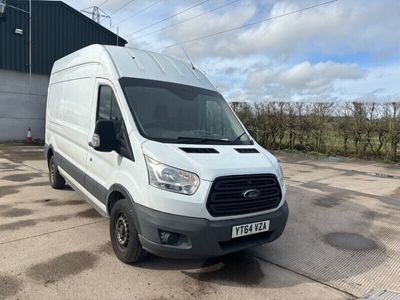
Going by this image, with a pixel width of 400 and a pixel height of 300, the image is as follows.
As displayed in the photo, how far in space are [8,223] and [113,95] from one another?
8.45 feet

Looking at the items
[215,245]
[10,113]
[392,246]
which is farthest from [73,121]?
[10,113]

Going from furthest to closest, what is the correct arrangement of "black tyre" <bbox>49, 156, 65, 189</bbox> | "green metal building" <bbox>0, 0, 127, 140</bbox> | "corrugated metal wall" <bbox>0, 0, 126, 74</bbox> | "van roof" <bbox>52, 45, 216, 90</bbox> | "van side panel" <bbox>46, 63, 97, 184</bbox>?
1. "green metal building" <bbox>0, 0, 127, 140</bbox>
2. "corrugated metal wall" <bbox>0, 0, 126, 74</bbox>
3. "black tyre" <bbox>49, 156, 65, 189</bbox>
4. "van side panel" <bbox>46, 63, 97, 184</bbox>
5. "van roof" <bbox>52, 45, 216, 90</bbox>

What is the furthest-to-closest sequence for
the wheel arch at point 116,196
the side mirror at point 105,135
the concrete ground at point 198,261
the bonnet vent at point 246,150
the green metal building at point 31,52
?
the green metal building at point 31,52
the bonnet vent at point 246,150
the side mirror at point 105,135
the wheel arch at point 116,196
the concrete ground at point 198,261

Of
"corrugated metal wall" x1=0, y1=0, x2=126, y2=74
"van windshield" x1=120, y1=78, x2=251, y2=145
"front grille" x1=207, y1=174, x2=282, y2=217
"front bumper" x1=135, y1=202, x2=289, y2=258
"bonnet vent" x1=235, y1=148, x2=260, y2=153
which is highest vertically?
"corrugated metal wall" x1=0, y1=0, x2=126, y2=74

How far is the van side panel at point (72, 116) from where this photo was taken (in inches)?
202

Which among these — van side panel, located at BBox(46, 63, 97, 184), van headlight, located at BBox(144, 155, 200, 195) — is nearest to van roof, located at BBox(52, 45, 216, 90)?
van side panel, located at BBox(46, 63, 97, 184)

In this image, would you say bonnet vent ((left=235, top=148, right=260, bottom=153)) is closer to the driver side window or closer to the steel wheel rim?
the driver side window

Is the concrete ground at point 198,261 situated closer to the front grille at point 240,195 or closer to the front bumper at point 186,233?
the front bumper at point 186,233

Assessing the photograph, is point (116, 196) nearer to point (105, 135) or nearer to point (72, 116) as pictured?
point (105, 135)

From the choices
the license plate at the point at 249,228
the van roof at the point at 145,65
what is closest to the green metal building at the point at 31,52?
the van roof at the point at 145,65

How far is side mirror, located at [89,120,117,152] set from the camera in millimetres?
3941

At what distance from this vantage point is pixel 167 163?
3525 millimetres

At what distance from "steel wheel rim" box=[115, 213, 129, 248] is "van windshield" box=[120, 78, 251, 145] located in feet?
3.19

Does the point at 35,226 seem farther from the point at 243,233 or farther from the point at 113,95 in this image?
the point at 243,233
